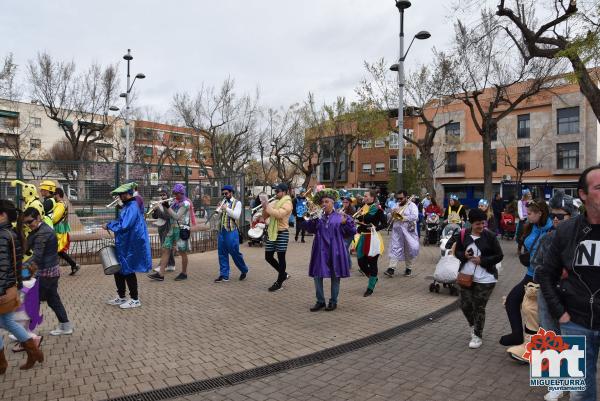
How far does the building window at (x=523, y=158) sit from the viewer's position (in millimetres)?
41062

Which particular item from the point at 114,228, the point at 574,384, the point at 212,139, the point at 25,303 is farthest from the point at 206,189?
the point at 212,139

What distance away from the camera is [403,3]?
14.6 m

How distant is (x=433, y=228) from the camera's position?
563 inches

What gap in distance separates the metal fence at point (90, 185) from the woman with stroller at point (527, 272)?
9169 millimetres

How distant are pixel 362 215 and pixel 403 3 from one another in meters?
9.94

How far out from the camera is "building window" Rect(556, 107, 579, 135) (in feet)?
124

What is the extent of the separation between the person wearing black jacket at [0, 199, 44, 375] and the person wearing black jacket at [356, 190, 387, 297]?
16.3 feet

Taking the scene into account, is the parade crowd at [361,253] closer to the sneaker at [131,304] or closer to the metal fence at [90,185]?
the sneaker at [131,304]

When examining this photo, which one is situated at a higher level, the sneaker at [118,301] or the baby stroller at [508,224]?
the baby stroller at [508,224]

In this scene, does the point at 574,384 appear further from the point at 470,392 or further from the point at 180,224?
the point at 180,224

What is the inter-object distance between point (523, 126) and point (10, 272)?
45355 millimetres

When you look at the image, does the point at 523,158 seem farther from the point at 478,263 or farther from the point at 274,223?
the point at 478,263

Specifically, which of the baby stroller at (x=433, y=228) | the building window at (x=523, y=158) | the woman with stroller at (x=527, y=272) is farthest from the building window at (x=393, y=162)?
the woman with stroller at (x=527, y=272)

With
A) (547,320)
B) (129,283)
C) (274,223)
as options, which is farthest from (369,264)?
(547,320)
